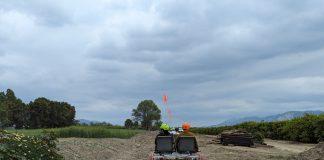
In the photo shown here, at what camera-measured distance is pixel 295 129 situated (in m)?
Result: 33.8

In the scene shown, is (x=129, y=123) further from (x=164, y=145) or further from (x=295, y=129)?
(x=164, y=145)

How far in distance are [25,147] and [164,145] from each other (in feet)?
15.4

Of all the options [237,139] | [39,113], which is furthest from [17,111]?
[237,139]

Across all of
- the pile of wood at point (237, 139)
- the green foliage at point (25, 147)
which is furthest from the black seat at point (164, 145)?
the pile of wood at point (237, 139)

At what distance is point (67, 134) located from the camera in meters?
33.8

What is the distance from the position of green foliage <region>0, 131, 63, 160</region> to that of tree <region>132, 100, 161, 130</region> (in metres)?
46.1

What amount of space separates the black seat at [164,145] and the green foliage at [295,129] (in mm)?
15872

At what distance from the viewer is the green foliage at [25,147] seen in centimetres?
1156

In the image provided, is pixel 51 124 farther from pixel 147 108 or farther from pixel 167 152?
pixel 167 152

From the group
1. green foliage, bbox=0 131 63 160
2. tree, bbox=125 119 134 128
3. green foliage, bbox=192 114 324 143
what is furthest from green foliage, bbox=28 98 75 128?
green foliage, bbox=0 131 63 160

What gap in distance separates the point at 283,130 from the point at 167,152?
2165 centimetres

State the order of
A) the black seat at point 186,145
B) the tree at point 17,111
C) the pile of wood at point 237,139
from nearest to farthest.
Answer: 1. the black seat at point 186,145
2. the pile of wood at point 237,139
3. the tree at point 17,111

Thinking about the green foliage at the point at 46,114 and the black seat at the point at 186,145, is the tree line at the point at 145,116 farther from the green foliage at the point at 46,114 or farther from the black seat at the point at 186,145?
the black seat at the point at 186,145

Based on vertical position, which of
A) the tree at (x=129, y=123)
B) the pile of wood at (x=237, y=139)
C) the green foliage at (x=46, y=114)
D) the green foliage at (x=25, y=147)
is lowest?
the green foliage at (x=25, y=147)
